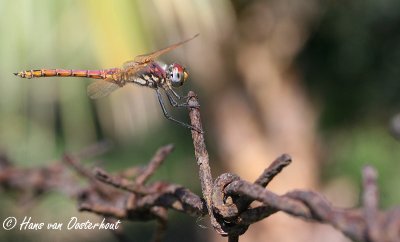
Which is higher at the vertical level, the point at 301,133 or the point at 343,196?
the point at 301,133

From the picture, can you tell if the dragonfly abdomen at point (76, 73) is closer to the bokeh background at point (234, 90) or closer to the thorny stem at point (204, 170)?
the thorny stem at point (204, 170)

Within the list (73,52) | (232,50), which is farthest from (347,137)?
(73,52)

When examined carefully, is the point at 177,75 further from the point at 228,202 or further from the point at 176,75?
the point at 228,202

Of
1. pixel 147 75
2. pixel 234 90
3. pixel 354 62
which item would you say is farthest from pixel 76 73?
pixel 354 62

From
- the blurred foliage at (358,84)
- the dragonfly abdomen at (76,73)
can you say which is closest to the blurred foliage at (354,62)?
the blurred foliage at (358,84)

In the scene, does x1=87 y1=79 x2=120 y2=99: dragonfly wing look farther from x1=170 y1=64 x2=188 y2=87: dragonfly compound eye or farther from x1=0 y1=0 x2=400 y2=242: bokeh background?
x1=0 y1=0 x2=400 y2=242: bokeh background

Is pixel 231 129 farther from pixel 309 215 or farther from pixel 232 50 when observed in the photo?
pixel 309 215

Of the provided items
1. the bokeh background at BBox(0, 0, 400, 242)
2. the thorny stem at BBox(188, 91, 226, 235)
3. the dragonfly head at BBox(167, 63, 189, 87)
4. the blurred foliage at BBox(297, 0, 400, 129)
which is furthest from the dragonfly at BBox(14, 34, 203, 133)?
the blurred foliage at BBox(297, 0, 400, 129)
